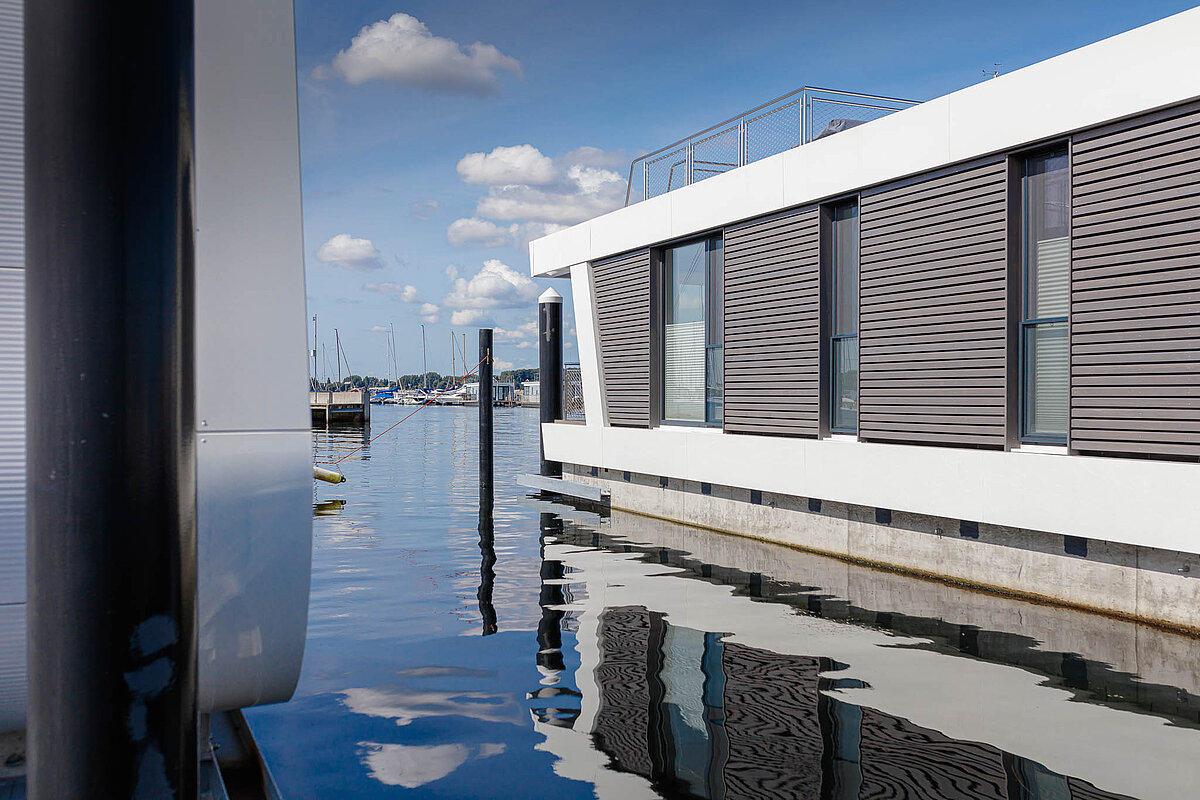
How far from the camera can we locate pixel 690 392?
14.9 metres

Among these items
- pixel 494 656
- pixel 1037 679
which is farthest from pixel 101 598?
pixel 1037 679

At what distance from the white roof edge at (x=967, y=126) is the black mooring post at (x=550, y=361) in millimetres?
3353

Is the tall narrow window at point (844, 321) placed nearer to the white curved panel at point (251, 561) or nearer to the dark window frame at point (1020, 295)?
the dark window frame at point (1020, 295)

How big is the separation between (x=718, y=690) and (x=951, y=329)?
552 cm

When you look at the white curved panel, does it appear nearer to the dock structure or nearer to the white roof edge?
the white roof edge

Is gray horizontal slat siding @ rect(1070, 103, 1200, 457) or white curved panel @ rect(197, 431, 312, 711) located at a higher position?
gray horizontal slat siding @ rect(1070, 103, 1200, 457)

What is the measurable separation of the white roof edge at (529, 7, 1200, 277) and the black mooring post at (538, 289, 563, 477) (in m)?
3.35

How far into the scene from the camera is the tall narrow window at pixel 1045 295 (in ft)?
30.0

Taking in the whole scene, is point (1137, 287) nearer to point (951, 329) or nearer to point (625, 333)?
point (951, 329)

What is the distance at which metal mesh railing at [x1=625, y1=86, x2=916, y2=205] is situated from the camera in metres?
12.5

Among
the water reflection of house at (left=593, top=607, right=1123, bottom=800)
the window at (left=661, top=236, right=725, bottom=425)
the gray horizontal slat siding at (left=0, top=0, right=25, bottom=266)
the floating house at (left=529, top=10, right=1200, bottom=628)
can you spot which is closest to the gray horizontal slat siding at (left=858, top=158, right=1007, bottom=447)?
the floating house at (left=529, top=10, right=1200, bottom=628)

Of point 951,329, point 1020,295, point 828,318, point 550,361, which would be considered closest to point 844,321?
point 828,318

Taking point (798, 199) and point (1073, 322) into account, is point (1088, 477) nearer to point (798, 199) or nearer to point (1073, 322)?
point (1073, 322)

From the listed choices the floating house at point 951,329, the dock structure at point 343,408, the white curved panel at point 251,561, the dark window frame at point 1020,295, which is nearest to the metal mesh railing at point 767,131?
the floating house at point 951,329
